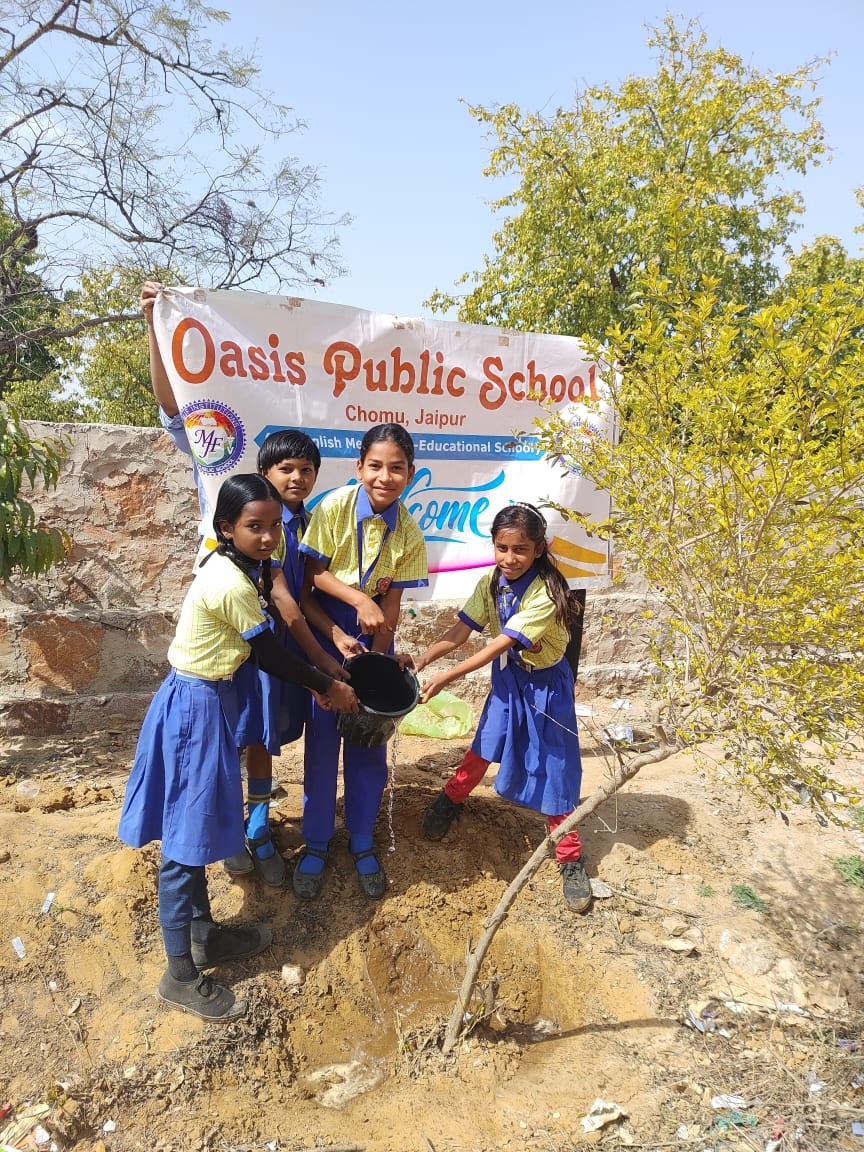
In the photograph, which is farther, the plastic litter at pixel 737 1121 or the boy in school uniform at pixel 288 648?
the boy in school uniform at pixel 288 648

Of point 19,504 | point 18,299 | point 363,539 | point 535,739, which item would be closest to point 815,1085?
point 535,739

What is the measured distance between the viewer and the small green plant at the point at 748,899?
308cm

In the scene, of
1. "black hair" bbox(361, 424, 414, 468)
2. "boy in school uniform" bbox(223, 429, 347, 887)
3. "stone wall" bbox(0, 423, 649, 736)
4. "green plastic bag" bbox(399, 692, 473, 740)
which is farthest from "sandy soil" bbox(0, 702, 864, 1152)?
"black hair" bbox(361, 424, 414, 468)

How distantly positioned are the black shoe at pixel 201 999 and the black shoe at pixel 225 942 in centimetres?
9

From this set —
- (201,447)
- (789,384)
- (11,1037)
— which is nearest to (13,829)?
(11,1037)

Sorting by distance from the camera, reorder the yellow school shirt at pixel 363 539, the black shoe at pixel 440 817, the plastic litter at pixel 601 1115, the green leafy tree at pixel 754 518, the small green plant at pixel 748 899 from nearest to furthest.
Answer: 1. the green leafy tree at pixel 754 518
2. the plastic litter at pixel 601 1115
3. the yellow school shirt at pixel 363 539
4. the small green plant at pixel 748 899
5. the black shoe at pixel 440 817

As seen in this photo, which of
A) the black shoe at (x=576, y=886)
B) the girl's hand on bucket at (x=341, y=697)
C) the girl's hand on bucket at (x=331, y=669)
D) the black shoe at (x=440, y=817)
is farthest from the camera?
the black shoe at (x=440, y=817)

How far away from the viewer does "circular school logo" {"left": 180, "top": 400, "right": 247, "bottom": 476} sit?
3197 millimetres

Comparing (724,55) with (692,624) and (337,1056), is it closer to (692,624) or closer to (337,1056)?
(692,624)

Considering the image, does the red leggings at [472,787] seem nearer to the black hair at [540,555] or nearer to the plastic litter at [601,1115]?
the black hair at [540,555]

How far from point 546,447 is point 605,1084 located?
199cm

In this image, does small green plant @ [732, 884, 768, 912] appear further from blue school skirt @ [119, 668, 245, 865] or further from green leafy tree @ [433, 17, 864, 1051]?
blue school skirt @ [119, 668, 245, 865]

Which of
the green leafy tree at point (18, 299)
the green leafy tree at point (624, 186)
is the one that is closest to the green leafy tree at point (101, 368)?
the green leafy tree at point (18, 299)

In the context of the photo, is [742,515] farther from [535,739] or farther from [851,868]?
[851,868]
